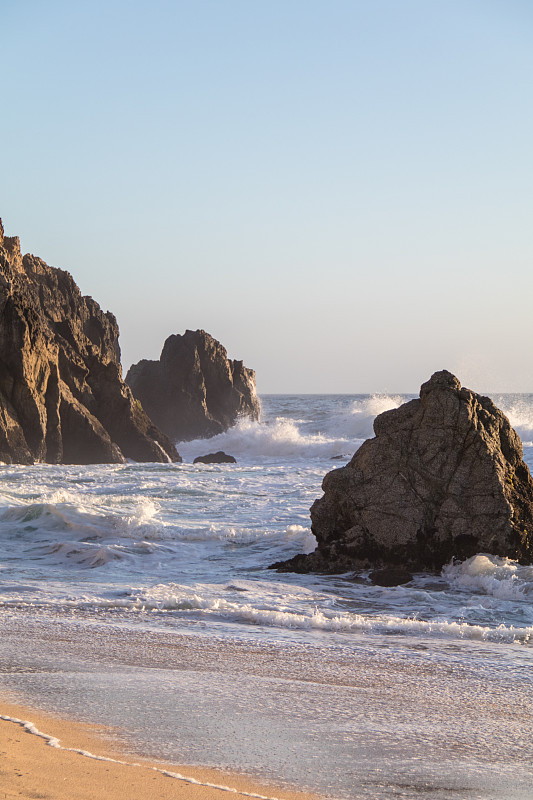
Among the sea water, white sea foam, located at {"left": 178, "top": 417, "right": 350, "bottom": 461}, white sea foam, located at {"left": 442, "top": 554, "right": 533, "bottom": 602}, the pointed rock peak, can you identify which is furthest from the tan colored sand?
white sea foam, located at {"left": 178, "top": 417, "right": 350, "bottom": 461}

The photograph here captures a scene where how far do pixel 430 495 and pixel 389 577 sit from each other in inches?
65.8

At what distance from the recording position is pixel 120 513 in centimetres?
1806

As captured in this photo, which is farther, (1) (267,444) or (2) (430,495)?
(1) (267,444)

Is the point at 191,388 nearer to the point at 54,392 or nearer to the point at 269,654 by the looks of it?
the point at 54,392

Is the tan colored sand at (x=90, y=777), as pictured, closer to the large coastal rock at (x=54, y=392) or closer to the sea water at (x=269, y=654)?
the sea water at (x=269, y=654)

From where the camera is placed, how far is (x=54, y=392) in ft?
127

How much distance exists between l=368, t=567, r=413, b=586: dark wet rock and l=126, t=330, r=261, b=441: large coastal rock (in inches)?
2134

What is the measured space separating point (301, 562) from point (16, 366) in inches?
1029

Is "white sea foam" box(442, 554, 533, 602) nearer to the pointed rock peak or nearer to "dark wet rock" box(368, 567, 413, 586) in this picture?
"dark wet rock" box(368, 567, 413, 586)

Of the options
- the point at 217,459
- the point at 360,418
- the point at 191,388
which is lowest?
the point at 217,459

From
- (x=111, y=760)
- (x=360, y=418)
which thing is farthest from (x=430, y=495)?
(x=360, y=418)

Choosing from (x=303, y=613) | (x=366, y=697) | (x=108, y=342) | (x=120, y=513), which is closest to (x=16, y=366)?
(x=120, y=513)

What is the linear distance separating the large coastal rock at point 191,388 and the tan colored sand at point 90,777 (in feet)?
202

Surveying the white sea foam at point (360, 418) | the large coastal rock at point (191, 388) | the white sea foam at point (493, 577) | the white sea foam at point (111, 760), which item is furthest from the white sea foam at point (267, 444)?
the white sea foam at point (111, 760)
